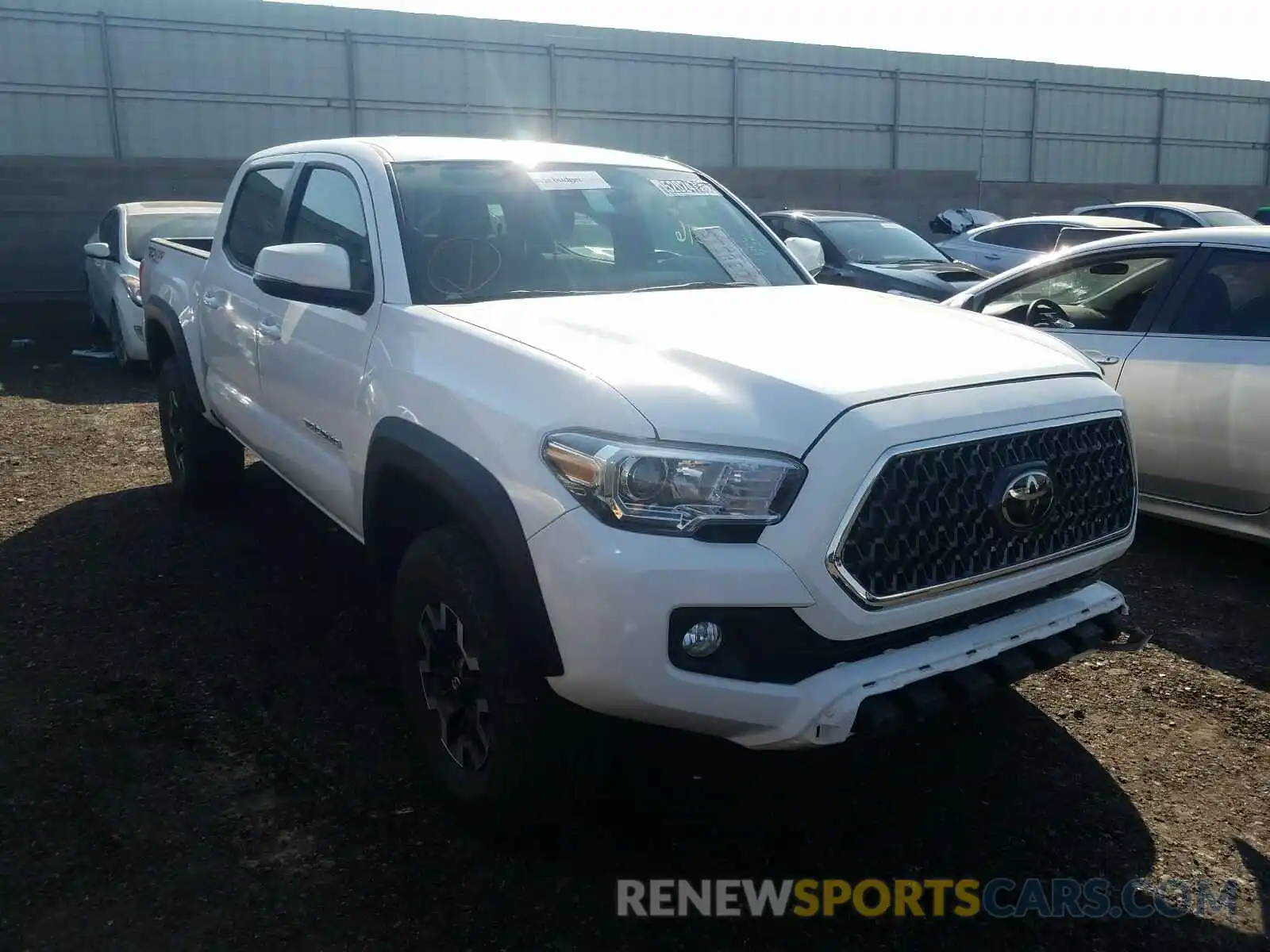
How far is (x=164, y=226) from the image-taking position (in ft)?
35.0

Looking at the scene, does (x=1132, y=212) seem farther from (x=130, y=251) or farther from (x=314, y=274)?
(x=314, y=274)

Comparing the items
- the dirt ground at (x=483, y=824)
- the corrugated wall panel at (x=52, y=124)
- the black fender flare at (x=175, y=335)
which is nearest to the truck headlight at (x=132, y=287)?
the black fender flare at (x=175, y=335)

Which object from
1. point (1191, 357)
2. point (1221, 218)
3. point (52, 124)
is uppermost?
point (52, 124)

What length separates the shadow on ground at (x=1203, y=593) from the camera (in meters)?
4.25

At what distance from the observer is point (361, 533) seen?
3609 millimetres

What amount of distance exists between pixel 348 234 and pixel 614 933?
2.52 m

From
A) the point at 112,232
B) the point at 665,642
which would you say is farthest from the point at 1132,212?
the point at 665,642

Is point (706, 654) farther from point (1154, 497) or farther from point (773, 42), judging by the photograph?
point (773, 42)

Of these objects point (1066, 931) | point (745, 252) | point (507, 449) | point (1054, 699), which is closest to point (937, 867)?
point (1066, 931)

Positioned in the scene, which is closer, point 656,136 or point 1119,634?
point 1119,634

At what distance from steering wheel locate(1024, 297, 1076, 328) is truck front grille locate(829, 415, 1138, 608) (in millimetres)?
2820

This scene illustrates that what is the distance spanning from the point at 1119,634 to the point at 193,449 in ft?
15.0

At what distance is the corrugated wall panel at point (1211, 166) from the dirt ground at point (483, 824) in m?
27.3

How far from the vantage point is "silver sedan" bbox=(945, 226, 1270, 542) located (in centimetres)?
470
